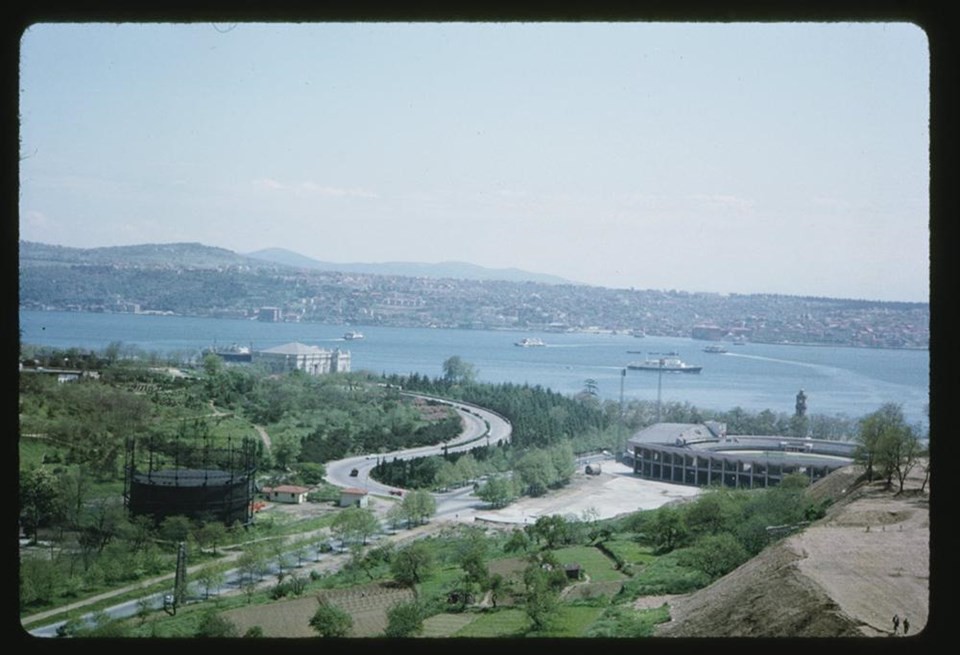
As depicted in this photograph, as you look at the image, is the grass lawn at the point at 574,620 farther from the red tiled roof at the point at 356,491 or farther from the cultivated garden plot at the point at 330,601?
the red tiled roof at the point at 356,491

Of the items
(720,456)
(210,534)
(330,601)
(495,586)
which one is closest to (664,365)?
(720,456)

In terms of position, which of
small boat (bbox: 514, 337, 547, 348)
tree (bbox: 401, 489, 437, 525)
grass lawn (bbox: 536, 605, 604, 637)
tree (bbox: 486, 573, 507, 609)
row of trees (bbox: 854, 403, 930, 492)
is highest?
small boat (bbox: 514, 337, 547, 348)

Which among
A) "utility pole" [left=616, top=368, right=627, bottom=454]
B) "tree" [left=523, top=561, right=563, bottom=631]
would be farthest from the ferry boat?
"utility pole" [left=616, top=368, right=627, bottom=454]

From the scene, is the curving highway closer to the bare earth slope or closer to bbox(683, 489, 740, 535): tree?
bbox(683, 489, 740, 535): tree

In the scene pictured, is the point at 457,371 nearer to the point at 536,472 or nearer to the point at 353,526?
the point at 536,472

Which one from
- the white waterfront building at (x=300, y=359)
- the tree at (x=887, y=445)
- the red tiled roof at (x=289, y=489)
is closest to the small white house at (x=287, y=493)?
the red tiled roof at (x=289, y=489)
